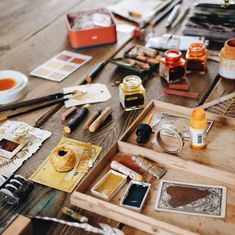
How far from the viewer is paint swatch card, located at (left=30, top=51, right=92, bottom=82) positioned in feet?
4.88

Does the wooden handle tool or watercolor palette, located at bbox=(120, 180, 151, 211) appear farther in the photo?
the wooden handle tool

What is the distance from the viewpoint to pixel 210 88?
1.36 metres

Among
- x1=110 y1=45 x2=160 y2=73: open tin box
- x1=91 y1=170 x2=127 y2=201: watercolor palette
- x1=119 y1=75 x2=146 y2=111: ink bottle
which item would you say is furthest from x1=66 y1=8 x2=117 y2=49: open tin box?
x1=91 y1=170 x2=127 y2=201: watercolor palette

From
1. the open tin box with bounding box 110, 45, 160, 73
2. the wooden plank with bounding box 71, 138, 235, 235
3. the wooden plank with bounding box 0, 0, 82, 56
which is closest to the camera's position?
the wooden plank with bounding box 71, 138, 235, 235

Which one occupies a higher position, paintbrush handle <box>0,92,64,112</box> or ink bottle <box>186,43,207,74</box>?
ink bottle <box>186,43,207,74</box>

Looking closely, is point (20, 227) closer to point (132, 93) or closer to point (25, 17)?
point (132, 93)

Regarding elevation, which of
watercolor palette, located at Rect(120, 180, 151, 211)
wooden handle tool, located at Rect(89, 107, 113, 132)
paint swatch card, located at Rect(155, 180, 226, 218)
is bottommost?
wooden handle tool, located at Rect(89, 107, 113, 132)

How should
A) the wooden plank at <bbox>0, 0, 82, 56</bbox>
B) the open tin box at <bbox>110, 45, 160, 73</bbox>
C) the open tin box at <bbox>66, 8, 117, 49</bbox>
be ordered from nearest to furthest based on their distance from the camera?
the open tin box at <bbox>110, 45, 160, 73</bbox>, the open tin box at <bbox>66, 8, 117, 49</bbox>, the wooden plank at <bbox>0, 0, 82, 56</bbox>

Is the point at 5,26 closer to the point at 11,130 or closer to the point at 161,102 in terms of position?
the point at 11,130

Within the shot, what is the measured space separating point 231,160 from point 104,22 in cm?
90

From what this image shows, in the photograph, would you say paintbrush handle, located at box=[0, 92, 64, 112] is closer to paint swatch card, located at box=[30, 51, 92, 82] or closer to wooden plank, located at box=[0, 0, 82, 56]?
paint swatch card, located at box=[30, 51, 92, 82]

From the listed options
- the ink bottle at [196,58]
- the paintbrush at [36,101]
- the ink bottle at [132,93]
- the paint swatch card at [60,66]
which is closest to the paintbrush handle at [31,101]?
the paintbrush at [36,101]

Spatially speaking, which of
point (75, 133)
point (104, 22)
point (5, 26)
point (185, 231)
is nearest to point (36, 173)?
point (75, 133)

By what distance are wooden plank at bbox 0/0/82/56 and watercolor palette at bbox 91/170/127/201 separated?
913mm
